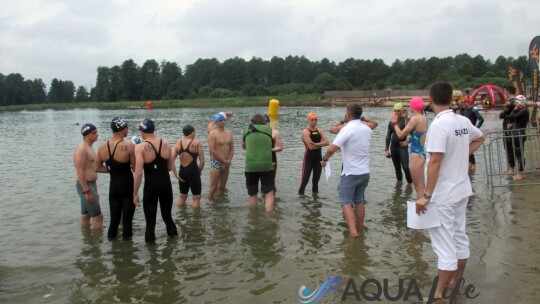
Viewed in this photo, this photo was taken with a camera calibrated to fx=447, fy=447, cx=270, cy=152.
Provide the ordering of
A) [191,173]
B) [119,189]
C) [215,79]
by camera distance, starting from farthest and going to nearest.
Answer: [215,79] < [191,173] < [119,189]

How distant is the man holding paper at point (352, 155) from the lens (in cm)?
647

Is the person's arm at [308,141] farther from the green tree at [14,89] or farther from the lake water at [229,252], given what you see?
the green tree at [14,89]

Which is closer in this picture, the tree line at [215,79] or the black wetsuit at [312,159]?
the black wetsuit at [312,159]

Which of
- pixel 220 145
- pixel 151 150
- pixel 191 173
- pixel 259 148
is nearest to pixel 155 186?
pixel 151 150

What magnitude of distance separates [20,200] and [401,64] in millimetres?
145223

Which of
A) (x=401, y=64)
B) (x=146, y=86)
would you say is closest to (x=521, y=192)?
(x=401, y=64)

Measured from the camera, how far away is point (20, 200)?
10.9 metres

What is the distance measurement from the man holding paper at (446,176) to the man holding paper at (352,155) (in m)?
2.26

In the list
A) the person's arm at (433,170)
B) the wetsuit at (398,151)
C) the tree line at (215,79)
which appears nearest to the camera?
the person's arm at (433,170)

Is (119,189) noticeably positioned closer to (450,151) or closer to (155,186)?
(155,186)

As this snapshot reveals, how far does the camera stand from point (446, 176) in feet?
13.7

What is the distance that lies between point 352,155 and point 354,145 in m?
0.15

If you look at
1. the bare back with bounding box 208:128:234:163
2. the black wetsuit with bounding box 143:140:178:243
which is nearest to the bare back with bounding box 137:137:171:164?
the black wetsuit with bounding box 143:140:178:243

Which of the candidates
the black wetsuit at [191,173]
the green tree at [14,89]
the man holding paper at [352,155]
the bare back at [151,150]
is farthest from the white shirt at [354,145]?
the green tree at [14,89]
